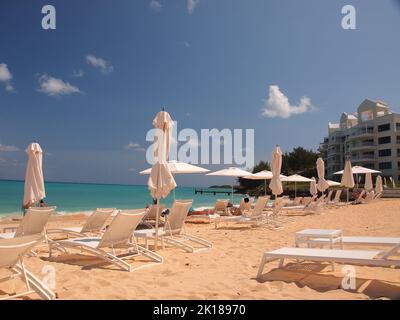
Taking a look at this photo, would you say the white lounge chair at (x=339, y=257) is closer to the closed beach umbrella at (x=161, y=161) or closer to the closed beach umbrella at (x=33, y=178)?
the closed beach umbrella at (x=161, y=161)

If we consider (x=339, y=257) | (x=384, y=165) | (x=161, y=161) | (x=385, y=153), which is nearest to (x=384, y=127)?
(x=385, y=153)

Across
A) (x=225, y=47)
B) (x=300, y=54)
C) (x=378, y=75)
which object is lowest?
(x=378, y=75)

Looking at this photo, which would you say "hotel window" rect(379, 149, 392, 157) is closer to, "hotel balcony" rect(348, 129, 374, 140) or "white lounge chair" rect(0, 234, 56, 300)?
"hotel balcony" rect(348, 129, 374, 140)

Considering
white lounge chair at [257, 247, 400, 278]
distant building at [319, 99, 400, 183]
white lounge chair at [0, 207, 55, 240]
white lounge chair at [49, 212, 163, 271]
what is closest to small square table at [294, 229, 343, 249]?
white lounge chair at [257, 247, 400, 278]

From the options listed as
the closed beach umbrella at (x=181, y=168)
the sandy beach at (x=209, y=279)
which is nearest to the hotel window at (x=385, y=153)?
the closed beach umbrella at (x=181, y=168)

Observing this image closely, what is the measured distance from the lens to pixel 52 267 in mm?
5332

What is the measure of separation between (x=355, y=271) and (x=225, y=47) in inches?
420

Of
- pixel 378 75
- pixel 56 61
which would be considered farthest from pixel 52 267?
pixel 56 61

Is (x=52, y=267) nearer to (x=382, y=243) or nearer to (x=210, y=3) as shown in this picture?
(x=382, y=243)

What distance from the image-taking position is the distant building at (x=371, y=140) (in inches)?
1863

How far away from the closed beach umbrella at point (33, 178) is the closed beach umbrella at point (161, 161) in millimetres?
3564

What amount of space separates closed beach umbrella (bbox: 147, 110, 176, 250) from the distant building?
47635mm

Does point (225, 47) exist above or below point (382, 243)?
above

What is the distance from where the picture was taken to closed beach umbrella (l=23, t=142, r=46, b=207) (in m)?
8.77
